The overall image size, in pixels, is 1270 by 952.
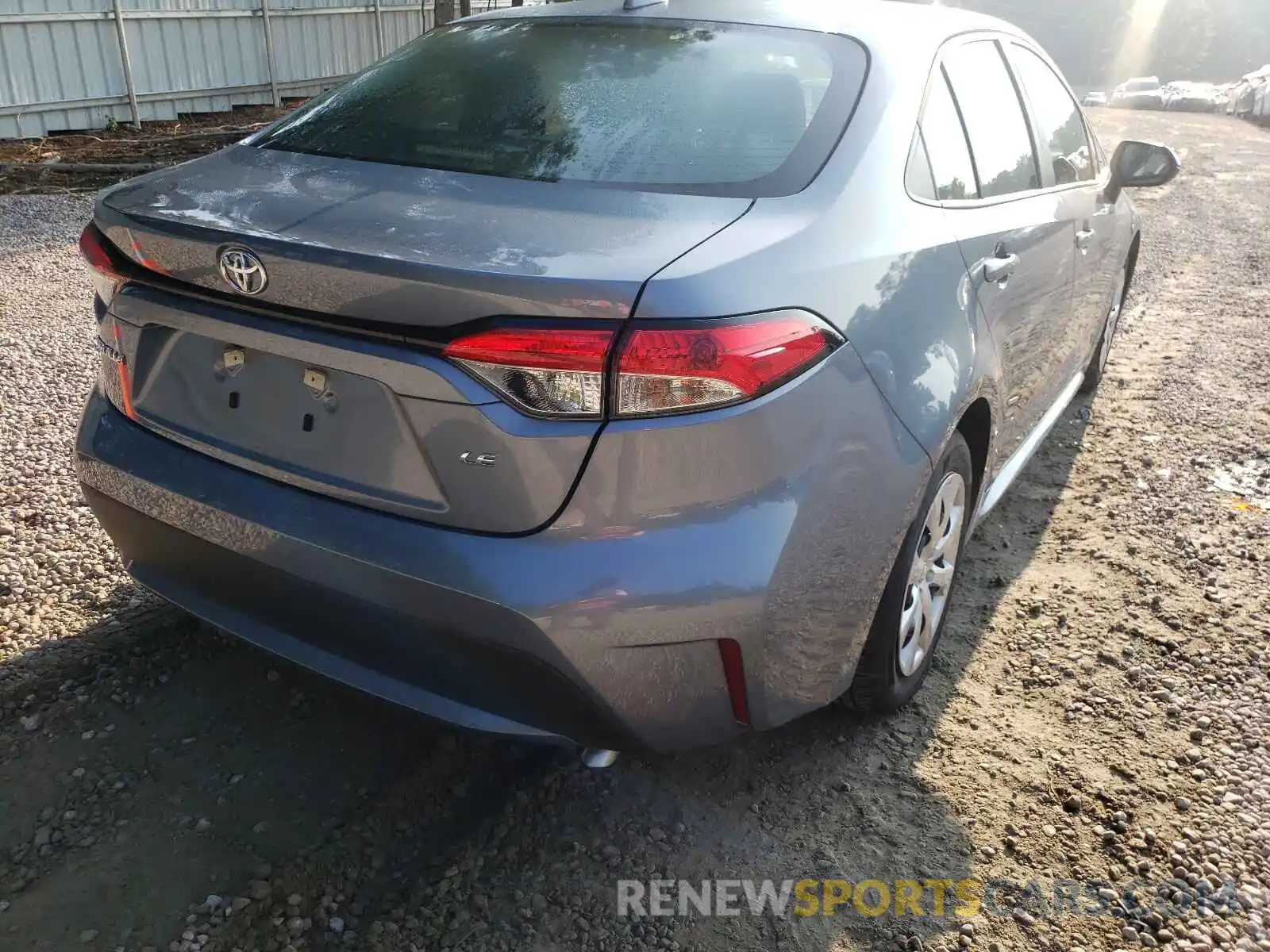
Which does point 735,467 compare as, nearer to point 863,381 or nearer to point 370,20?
point 863,381

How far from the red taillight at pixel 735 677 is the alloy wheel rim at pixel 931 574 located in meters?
0.65

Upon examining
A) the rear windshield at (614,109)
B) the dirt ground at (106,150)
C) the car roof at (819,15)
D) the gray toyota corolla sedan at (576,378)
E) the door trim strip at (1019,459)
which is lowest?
the dirt ground at (106,150)

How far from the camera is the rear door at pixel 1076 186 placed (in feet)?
11.4

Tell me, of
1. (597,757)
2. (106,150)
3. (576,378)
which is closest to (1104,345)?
(597,757)

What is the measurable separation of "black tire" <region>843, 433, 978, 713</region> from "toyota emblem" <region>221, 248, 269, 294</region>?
4.72 feet

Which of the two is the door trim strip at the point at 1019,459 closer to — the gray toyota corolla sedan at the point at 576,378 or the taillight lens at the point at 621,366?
the gray toyota corolla sedan at the point at 576,378

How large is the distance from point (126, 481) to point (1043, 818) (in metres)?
2.18

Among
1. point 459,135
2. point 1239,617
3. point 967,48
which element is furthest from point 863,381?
point 1239,617

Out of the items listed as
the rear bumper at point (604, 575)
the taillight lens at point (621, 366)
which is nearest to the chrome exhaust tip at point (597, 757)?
the rear bumper at point (604, 575)

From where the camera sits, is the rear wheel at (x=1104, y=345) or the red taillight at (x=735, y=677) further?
the rear wheel at (x=1104, y=345)

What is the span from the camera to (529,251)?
5.96 ft

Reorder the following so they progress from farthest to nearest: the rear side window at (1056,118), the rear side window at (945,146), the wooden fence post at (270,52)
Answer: the wooden fence post at (270,52), the rear side window at (1056,118), the rear side window at (945,146)

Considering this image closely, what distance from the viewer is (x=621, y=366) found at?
5.70 feet

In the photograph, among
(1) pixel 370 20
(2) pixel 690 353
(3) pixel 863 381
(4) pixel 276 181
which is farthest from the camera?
(1) pixel 370 20
